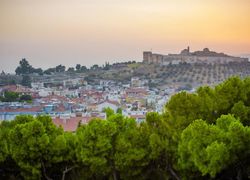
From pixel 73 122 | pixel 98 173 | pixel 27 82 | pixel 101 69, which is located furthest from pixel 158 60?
pixel 98 173

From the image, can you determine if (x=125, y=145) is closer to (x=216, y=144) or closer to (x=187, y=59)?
(x=216, y=144)

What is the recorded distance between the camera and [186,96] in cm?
1185

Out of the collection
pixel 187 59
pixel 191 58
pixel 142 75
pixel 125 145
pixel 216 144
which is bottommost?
pixel 142 75

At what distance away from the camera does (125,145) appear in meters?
11.5

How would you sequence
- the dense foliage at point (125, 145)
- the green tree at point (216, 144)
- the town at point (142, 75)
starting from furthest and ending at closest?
the town at point (142, 75) < the dense foliage at point (125, 145) < the green tree at point (216, 144)

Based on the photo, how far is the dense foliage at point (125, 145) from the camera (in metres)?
11.5

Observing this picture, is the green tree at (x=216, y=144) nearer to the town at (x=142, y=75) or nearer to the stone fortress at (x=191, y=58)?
the town at (x=142, y=75)

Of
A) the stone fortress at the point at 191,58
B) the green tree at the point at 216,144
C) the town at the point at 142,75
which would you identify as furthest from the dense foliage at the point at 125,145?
the stone fortress at the point at 191,58

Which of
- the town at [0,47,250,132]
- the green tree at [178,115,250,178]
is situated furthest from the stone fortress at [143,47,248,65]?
the green tree at [178,115,250,178]

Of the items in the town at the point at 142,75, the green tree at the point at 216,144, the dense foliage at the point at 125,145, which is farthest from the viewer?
the town at the point at 142,75

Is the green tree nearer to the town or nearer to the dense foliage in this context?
the dense foliage

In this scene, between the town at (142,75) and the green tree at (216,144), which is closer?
the green tree at (216,144)

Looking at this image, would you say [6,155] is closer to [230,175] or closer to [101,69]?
[230,175]

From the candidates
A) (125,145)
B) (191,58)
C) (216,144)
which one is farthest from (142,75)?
(216,144)
